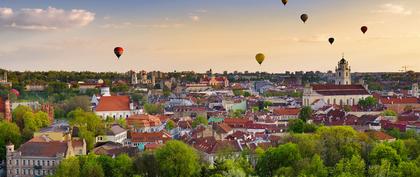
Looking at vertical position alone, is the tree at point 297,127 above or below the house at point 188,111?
above

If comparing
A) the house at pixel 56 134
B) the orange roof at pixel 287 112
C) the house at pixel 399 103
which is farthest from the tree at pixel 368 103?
the house at pixel 56 134

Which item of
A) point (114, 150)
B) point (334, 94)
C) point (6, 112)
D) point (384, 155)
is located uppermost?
point (334, 94)

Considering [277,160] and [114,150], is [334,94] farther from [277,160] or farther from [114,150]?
[277,160]

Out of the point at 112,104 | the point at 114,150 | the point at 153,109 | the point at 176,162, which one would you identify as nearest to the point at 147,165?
the point at 176,162

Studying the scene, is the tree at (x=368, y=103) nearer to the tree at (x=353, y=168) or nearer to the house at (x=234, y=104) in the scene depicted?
the house at (x=234, y=104)

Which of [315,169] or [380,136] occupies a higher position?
[380,136]

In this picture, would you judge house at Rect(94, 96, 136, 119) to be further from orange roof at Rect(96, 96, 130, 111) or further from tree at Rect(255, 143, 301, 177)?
tree at Rect(255, 143, 301, 177)
